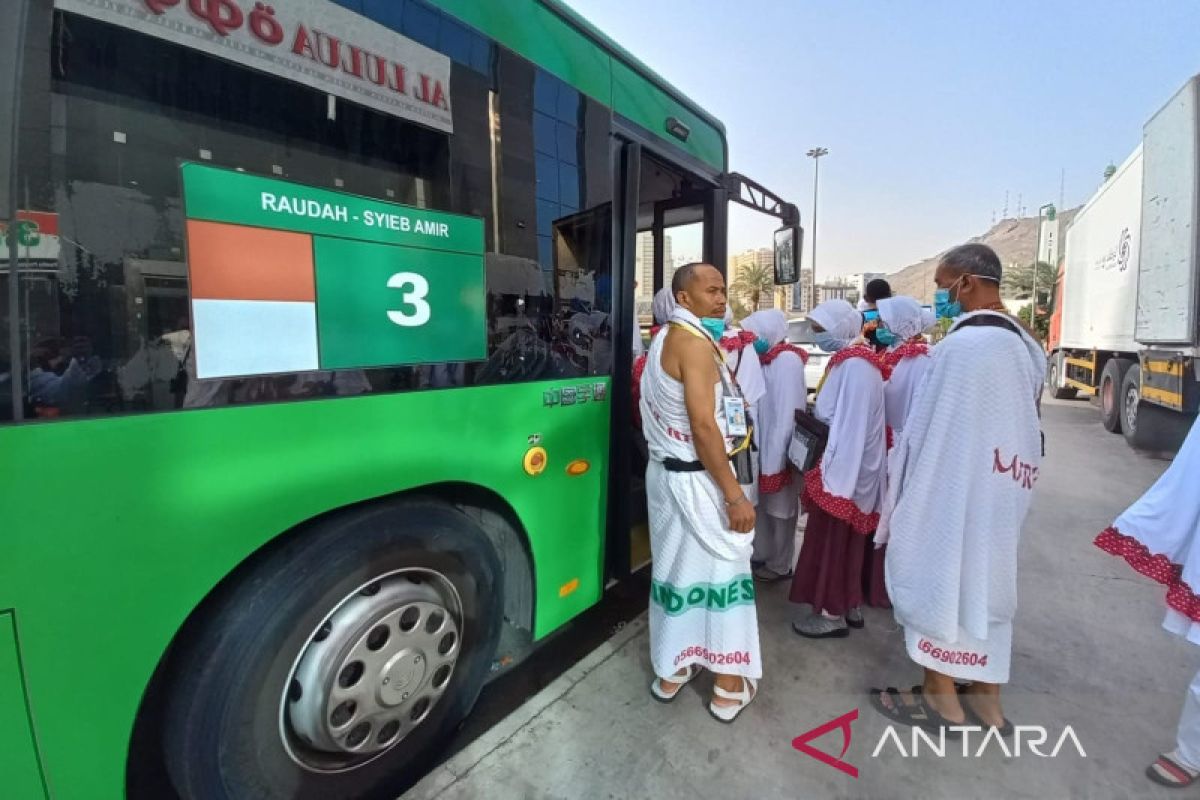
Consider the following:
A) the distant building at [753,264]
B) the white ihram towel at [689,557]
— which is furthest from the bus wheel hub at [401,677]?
the distant building at [753,264]

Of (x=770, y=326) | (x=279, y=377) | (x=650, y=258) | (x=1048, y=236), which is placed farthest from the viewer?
(x=1048, y=236)

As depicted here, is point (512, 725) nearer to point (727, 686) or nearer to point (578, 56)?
point (727, 686)

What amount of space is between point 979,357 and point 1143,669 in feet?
7.01

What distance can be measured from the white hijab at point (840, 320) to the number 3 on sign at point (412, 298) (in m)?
2.32

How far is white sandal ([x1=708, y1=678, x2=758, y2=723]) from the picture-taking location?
7.80 feet

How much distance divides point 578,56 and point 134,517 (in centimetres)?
229

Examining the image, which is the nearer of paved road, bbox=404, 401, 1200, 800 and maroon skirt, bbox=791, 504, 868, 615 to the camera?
paved road, bbox=404, 401, 1200, 800

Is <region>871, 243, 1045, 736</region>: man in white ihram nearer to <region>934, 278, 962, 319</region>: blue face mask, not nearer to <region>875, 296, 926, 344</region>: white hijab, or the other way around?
<region>934, 278, 962, 319</region>: blue face mask

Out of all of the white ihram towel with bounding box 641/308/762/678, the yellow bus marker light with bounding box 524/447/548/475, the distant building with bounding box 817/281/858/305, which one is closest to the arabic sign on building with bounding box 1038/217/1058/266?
the distant building with bounding box 817/281/858/305

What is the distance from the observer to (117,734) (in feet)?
4.31

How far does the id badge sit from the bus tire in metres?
1.05

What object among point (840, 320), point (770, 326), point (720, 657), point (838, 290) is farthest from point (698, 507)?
point (838, 290)

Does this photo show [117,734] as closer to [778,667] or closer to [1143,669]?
[778,667]

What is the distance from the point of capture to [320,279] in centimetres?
157
